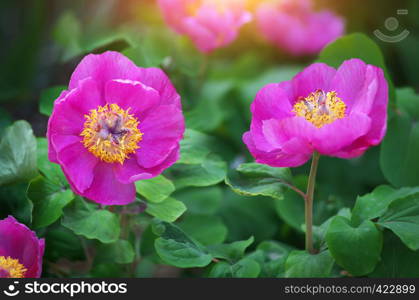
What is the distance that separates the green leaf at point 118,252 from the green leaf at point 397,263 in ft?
0.97

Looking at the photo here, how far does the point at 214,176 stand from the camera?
2.72 feet

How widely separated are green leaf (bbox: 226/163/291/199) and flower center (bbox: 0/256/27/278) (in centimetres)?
26

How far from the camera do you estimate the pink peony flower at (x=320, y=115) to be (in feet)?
2.13

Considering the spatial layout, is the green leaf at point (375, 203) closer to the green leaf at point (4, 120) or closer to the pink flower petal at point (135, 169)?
the pink flower petal at point (135, 169)

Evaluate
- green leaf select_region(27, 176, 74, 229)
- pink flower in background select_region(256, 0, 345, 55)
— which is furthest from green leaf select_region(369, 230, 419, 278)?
pink flower in background select_region(256, 0, 345, 55)

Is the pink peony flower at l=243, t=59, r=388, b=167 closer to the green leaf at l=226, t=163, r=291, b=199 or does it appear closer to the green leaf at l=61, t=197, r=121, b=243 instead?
the green leaf at l=226, t=163, r=291, b=199

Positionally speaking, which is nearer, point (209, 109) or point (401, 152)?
point (401, 152)

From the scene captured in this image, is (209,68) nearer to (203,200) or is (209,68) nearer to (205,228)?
(203,200)

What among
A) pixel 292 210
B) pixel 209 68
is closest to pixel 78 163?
pixel 292 210

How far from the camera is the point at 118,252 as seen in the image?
0.80m

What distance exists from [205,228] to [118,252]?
176 mm

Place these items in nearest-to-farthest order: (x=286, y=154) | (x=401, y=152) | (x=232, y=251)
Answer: (x=286, y=154), (x=232, y=251), (x=401, y=152)

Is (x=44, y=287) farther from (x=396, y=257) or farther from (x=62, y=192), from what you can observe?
(x=396, y=257)

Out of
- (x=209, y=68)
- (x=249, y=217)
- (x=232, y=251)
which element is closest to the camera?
(x=232, y=251)
